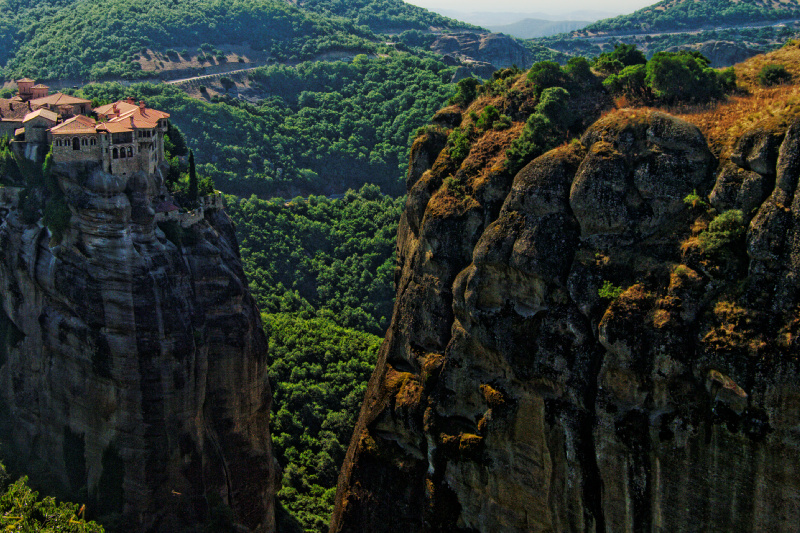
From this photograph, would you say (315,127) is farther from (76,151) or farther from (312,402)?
(76,151)

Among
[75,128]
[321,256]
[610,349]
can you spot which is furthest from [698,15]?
[610,349]

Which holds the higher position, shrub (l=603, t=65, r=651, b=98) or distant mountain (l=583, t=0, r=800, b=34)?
distant mountain (l=583, t=0, r=800, b=34)

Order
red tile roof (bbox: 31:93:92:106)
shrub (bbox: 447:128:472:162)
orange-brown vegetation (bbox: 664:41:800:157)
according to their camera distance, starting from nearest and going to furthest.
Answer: orange-brown vegetation (bbox: 664:41:800:157), shrub (bbox: 447:128:472:162), red tile roof (bbox: 31:93:92:106)

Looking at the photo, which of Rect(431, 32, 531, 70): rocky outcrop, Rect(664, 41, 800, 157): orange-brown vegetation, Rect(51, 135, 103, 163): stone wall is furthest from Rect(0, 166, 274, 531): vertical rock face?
Rect(431, 32, 531, 70): rocky outcrop

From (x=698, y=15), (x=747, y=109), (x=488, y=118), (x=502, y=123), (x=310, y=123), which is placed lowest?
(x=310, y=123)

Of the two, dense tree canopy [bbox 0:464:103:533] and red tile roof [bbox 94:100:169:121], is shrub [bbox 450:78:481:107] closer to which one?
red tile roof [bbox 94:100:169:121]

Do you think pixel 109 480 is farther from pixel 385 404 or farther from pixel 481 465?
pixel 481 465

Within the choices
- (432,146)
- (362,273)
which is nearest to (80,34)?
(362,273)
